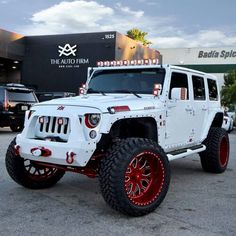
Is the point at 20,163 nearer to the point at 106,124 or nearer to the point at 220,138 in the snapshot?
the point at 106,124

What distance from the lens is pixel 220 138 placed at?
758cm

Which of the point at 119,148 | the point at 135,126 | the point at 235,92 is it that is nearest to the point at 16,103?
the point at 135,126

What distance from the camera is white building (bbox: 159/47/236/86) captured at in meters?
51.8

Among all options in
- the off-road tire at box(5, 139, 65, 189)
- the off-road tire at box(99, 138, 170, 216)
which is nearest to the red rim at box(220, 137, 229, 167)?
the off-road tire at box(99, 138, 170, 216)

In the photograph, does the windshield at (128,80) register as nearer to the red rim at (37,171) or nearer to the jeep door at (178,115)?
the jeep door at (178,115)

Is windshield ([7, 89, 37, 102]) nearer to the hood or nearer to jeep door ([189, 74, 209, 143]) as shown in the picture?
jeep door ([189, 74, 209, 143])

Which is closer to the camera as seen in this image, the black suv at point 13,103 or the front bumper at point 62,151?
the front bumper at point 62,151

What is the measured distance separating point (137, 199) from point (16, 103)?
9900 millimetres

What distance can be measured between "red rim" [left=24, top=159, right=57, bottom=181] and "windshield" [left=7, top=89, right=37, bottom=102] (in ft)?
26.7

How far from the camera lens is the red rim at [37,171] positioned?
235 inches

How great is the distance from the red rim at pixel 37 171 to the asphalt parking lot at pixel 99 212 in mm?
213

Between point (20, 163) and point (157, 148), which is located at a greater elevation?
point (157, 148)

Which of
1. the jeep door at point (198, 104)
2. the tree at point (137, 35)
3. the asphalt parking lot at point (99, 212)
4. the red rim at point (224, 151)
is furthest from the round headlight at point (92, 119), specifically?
the tree at point (137, 35)

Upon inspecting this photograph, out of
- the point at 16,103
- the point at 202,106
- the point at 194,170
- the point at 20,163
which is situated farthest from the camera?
the point at 16,103
